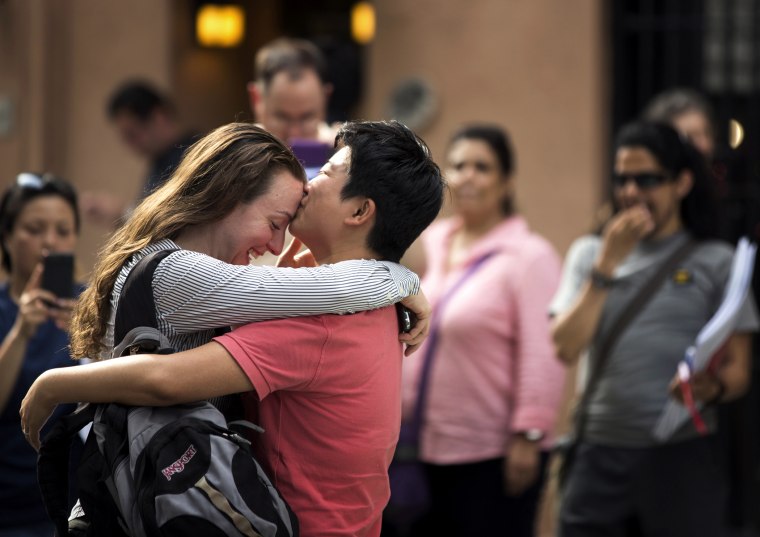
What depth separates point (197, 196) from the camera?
2838 millimetres

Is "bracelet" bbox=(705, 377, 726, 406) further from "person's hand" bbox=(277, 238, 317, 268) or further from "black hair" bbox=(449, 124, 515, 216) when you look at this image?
"person's hand" bbox=(277, 238, 317, 268)

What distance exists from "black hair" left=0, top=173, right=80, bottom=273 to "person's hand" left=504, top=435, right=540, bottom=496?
Answer: 1.90m

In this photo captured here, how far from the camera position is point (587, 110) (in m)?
7.31

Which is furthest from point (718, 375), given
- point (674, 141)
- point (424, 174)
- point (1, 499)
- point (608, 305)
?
point (1, 499)

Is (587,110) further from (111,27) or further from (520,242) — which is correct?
(111,27)

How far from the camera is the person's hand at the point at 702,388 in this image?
4617 millimetres

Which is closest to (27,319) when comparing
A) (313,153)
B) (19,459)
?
(19,459)

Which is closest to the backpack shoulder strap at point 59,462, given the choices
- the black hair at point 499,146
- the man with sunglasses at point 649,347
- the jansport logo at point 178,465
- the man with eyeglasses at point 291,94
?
the jansport logo at point 178,465

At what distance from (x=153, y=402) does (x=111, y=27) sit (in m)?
6.06

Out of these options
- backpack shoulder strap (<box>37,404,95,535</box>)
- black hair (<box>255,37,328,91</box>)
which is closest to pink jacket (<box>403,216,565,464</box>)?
black hair (<box>255,37,328,91</box>)

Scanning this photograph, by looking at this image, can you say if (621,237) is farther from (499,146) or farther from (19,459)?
(19,459)

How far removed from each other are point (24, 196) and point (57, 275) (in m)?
0.45

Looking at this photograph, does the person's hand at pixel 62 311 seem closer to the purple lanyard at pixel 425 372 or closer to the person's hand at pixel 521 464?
the purple lanyard at pixel 425 372

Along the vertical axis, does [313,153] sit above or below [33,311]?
above
